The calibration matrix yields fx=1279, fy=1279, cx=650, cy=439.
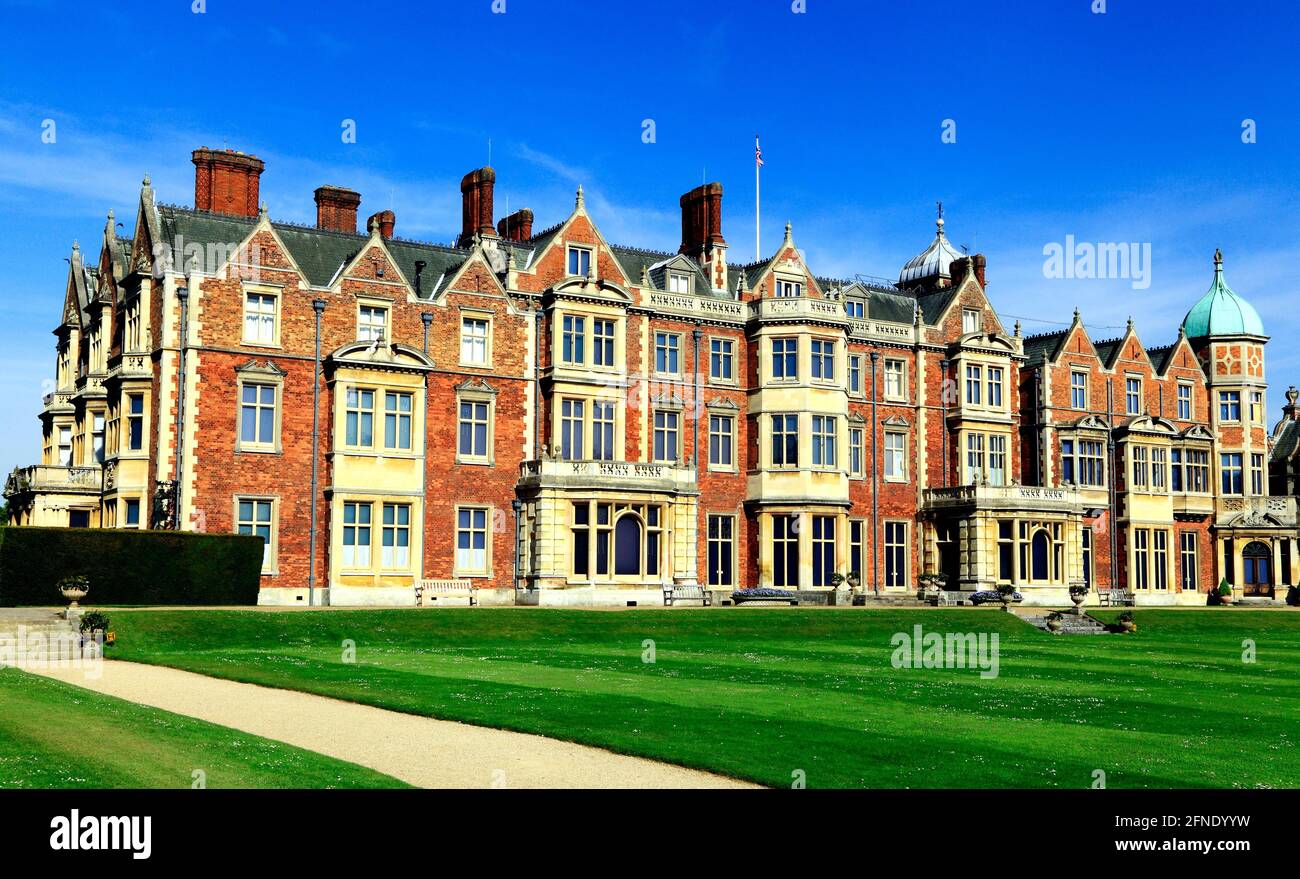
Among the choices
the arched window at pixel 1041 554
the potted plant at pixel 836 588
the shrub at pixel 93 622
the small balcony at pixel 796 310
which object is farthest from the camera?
the arched window at pixel 1041 554

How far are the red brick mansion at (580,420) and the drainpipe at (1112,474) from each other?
0.17 m

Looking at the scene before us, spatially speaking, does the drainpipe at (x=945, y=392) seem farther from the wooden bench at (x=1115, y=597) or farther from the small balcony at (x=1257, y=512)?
the small balcony at (x=1257, y=512)

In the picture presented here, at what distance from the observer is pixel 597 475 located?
44062mm

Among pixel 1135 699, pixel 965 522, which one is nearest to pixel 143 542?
pixel 1135 699

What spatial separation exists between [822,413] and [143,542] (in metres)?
25.7

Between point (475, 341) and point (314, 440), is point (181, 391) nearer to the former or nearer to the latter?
point (314, 440)

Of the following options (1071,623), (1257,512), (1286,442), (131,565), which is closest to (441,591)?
(131,565)

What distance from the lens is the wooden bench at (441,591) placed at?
42219 millimetres

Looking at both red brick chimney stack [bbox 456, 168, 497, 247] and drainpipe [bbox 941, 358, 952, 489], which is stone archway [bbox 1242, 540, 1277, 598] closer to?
drainpipe [bbox 941, 358, 952, 489]

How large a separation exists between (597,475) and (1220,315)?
37.6 m

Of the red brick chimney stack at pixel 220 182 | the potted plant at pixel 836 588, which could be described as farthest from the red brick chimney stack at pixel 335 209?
the potted plant at pixel 836 588

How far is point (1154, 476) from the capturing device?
5984 cm

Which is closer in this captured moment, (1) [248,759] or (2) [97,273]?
(1) [248,759]
